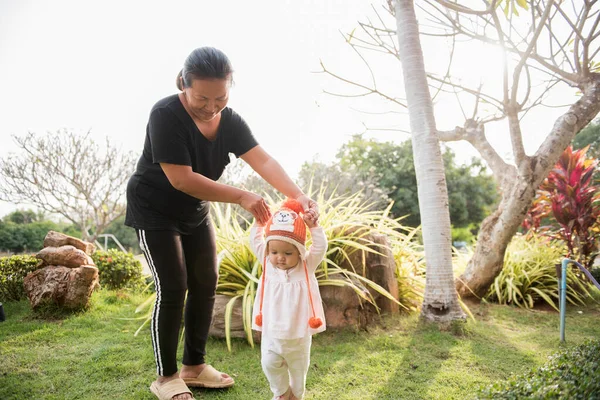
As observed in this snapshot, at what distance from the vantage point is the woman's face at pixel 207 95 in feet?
5.93

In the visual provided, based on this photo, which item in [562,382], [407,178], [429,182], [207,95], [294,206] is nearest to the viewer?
[562,382]

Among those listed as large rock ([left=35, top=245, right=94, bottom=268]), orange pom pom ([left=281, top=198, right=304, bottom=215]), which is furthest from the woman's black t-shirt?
large rock ([left=35, top=245, right=94, bottom=268])

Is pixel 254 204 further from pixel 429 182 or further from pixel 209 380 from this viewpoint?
pixel 429 182

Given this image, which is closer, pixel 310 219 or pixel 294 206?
pixel 310 219

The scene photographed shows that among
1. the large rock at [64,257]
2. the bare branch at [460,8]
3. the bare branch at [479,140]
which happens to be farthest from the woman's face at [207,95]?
the bare branch at [479,140]

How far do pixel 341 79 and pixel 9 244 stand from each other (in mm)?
9005

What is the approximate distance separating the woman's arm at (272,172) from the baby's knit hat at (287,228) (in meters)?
0.12

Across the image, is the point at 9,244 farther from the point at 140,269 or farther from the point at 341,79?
the point at 341,79

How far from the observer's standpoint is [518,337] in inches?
136

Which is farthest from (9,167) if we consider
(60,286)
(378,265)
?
(378,265)

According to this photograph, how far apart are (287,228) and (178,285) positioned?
661 mm

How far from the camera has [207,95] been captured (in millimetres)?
1829

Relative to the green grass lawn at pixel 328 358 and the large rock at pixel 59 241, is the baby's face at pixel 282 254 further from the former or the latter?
the large rock at pixel 59 241

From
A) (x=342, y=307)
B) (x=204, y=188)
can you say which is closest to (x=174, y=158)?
(x=204, y=188)
